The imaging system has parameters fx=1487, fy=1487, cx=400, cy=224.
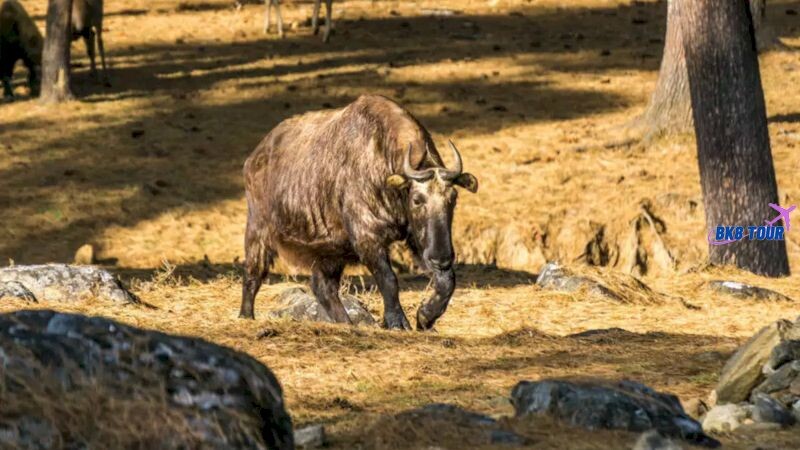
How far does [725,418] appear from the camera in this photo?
307 inches

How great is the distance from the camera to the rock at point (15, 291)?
12.0 metres

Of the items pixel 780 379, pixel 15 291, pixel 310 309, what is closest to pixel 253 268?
pixel 310 309

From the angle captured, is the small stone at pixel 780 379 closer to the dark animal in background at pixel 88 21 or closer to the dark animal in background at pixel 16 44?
the dark animal in background at pixel 88 21

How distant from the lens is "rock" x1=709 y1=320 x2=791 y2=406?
27.8 ft

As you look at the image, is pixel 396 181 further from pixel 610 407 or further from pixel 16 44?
pixel 16 44

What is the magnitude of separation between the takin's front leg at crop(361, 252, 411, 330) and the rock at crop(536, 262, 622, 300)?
3030 millimetres

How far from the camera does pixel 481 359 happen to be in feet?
32.5

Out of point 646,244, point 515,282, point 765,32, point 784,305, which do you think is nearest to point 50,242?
point 515,282

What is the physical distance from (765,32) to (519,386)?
20237 mm

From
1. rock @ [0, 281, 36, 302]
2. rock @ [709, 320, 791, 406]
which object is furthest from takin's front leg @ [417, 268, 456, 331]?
rock @ [0, 281, 36, 302]

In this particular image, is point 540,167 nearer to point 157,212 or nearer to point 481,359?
point 157,212

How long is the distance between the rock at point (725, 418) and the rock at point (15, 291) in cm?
622

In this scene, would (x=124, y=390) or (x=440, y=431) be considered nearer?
(x=124, y=390)

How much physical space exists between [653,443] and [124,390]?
2306mm
